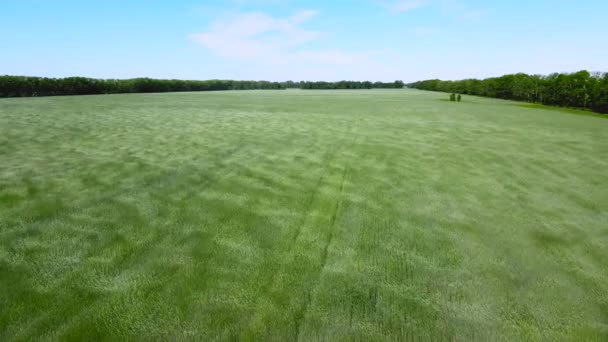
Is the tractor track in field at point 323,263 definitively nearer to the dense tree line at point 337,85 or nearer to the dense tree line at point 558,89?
the dense tree line at point 558,89

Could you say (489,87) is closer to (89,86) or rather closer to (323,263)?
(323,263)

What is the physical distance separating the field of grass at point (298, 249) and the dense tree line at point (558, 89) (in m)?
35.1

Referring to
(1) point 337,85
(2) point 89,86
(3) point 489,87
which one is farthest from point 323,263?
(1) point 337,85

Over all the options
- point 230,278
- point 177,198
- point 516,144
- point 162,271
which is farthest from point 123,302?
point 516,144

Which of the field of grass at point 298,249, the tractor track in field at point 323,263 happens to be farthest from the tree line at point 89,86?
the tractor track in field at point 323,263

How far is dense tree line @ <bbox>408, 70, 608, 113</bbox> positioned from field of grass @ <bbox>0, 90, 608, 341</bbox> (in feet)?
115

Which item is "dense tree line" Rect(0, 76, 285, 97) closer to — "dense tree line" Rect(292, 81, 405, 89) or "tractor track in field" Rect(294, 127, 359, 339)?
"dense tree line" Rect(292, 81, 405, 89)

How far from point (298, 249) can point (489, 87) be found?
78.4 metres

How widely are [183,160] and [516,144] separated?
12.4m

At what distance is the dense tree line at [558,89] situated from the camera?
34.8 metres

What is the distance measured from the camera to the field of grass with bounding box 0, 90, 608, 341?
314cm

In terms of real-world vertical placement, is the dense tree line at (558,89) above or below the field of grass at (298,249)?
above

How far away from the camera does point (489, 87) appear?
6938cm

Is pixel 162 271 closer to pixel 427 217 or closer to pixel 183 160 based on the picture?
pixel 427 217
